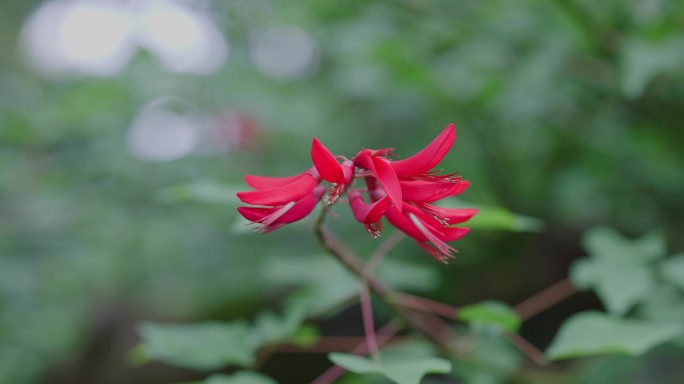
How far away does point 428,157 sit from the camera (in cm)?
99

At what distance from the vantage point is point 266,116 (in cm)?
366

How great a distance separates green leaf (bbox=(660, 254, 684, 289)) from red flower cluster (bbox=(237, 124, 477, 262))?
75 cm

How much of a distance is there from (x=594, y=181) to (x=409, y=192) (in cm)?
173

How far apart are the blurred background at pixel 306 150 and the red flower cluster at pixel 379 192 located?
0.45m

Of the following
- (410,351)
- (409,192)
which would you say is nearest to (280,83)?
(410,351)

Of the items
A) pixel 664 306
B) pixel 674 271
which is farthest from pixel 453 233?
pixel 664 306

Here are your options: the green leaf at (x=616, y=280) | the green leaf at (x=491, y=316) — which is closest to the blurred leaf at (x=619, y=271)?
the green leaf at (x=616, y=280)

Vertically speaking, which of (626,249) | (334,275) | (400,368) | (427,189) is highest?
(334,275)

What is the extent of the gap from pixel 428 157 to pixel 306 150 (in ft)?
8.48

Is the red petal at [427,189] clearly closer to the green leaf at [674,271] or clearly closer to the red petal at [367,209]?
the red petal at [367,209]

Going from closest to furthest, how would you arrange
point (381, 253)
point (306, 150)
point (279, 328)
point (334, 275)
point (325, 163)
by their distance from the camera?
point (325, 163)
point (279, 328)
point (381, 253)
point (334, 275)
point (306, 150)

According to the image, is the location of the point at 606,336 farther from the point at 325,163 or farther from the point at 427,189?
the point at 325,163

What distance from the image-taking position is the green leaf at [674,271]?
4.90 ft

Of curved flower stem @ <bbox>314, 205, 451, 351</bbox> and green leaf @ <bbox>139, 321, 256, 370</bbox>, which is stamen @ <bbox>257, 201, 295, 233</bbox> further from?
green leaf @ <bbox>139, 321, 256, 370</bbox>
